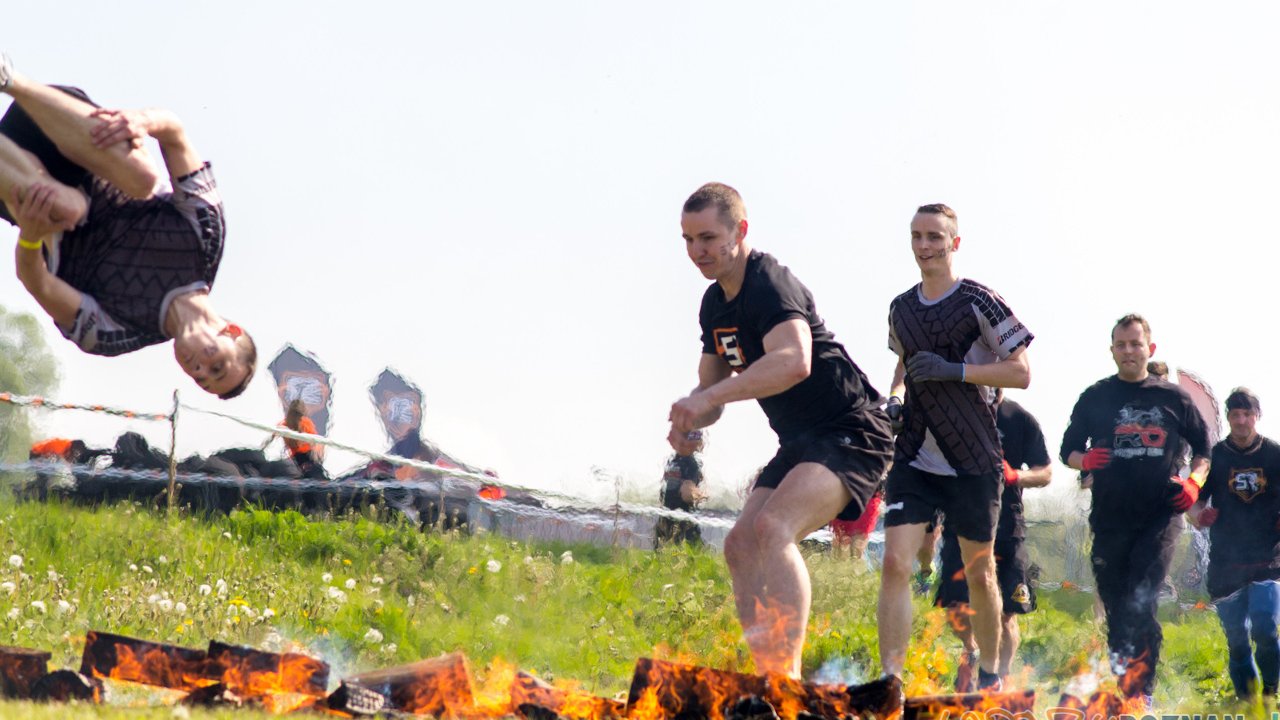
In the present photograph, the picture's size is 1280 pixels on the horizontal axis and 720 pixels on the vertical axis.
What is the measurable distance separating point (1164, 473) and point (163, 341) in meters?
5.68

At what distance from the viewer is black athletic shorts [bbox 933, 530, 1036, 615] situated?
8.10 meters

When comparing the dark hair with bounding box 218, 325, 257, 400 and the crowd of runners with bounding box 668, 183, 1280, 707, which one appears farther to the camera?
the crowd of runners with bounding box 668, 183, 1280, 707

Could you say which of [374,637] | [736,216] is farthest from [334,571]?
[736,216]

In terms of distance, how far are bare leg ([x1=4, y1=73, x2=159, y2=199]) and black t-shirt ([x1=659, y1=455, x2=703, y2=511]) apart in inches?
271

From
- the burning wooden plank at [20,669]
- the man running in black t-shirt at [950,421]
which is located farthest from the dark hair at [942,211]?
the burning wooden plank at [20,669]

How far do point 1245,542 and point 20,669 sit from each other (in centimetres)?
679

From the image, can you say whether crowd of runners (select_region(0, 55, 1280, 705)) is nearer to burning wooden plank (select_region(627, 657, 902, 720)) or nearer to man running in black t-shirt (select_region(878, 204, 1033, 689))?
man running in black t-shirt (select_region(878, 204, 1033, 689))

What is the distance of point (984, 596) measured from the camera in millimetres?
7074

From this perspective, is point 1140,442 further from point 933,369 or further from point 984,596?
point 933,369

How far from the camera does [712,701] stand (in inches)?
199

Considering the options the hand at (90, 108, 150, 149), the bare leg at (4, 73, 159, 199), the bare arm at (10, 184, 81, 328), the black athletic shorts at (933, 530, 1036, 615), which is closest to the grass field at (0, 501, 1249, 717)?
the black athletic shorts at (933, 530, 1036, 615)

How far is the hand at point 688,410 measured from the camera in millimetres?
5664

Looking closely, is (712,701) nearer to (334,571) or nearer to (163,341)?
(163,341)

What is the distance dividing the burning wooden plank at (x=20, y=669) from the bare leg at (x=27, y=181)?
1580mm
